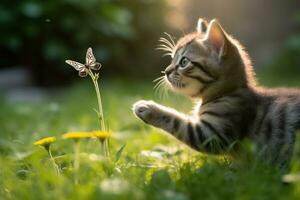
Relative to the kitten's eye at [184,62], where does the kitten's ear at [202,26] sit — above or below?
above

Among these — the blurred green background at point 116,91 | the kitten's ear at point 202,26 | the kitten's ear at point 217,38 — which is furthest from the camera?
the kitten's ear at point 202,26

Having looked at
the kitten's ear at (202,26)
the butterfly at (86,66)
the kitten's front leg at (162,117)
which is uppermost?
the kitten's ear at (202,26)

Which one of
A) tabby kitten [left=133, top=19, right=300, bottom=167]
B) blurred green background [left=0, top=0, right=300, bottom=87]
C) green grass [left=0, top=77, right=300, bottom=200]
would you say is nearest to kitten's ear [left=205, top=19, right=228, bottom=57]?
tabby kitten [left=133, top=19, right=300, bottom=167]

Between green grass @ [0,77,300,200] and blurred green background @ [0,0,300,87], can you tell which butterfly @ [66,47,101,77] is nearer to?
green grass @ [0,77,300,200]

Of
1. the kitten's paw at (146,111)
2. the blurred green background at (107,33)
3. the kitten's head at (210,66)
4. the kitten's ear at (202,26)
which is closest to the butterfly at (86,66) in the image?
the kitten's paw at (146,111)

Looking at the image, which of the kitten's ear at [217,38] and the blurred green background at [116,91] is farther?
the kitten's ear at [217,38]

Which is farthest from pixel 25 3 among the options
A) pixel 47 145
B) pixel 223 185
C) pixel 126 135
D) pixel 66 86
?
pixel 223 185

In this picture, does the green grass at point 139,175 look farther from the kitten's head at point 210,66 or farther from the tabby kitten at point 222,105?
the kitten's head at point 210,66

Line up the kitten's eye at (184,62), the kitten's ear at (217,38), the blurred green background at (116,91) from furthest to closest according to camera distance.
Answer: the kitten's eye at (184,62) → the kitten's ear at (217,38) → the blurred green background at (116,91)
